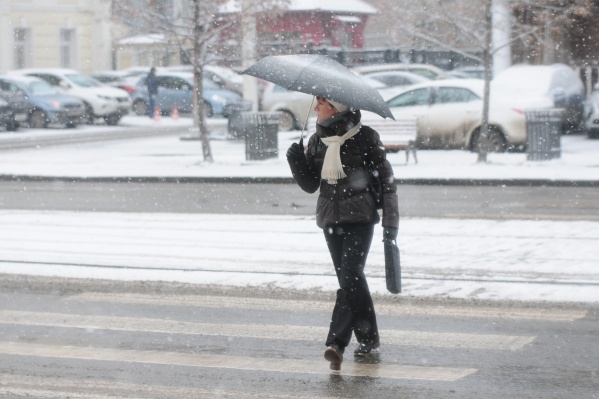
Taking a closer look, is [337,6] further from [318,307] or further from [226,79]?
[318,307]

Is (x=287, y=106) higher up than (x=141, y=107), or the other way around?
(x=287, y=106)


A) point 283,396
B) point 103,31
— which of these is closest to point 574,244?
point 283,396

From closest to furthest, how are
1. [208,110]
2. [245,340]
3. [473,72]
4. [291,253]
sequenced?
1. [245,340]
2. [291,253]
3. [473,72]
4. [208,110]

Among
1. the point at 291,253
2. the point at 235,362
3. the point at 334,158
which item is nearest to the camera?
the point at 334,158

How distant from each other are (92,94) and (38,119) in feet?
8.40

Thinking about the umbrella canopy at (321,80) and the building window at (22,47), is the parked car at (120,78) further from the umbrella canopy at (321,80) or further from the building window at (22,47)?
the umbrella canopy at (321,80)

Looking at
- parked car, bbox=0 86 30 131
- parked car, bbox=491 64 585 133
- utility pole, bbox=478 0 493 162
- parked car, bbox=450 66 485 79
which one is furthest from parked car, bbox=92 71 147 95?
utility pole, bbox=478 0 493 162

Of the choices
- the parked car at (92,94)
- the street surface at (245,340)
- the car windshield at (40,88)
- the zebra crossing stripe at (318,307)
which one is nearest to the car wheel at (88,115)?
the parked car at (92,94)

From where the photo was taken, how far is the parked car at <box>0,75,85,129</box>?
35.2 meters

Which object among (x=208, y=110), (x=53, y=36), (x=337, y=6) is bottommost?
(x=208, y=110)

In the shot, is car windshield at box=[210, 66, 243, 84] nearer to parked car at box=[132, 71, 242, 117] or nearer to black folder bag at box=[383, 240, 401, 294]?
parked car at box=[132, 71, 242, 117]

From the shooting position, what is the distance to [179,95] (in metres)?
41.2

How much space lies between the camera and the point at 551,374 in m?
6.53

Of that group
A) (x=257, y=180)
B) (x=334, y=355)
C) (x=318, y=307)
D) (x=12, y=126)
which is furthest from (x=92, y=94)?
(x=334, y=355)
